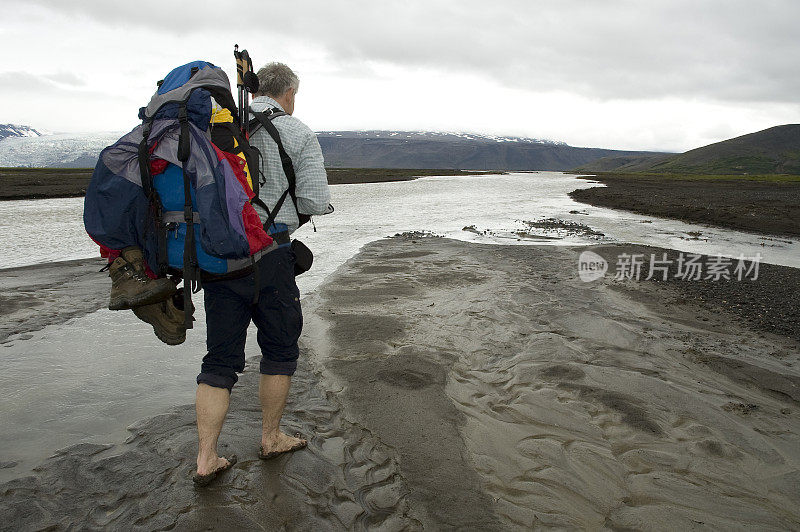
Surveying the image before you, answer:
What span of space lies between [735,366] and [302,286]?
7750 millimetres

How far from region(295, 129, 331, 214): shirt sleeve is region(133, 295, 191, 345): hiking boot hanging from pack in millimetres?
1212

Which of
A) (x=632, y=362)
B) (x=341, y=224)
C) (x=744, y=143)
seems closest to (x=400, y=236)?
(x=341, y=224)

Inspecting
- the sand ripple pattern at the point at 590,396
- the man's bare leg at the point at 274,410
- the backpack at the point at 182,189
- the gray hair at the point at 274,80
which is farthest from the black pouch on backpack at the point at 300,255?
the sand ripple pattern at the point at 590,396

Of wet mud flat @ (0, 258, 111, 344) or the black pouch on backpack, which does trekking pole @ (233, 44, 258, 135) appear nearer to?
the black pouch on backpack

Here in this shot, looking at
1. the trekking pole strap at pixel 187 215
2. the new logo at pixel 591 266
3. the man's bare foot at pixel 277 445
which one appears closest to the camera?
the trekking pole strap at pixel 187 215

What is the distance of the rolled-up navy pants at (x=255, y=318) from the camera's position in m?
3.43

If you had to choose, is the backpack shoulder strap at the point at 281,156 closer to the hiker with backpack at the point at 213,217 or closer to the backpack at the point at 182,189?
the hiker with backpack at the point at 213,217

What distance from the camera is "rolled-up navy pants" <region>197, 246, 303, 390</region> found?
343 cm

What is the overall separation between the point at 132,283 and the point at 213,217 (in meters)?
0.80

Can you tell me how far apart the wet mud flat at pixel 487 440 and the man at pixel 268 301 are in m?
0.57

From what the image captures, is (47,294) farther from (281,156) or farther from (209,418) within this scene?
(281,156)

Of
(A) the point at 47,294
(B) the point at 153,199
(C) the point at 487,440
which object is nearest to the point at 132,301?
(B) the point at 153,199

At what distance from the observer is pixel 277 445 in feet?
13.4

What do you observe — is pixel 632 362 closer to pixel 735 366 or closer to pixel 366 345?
pixel 735 366
